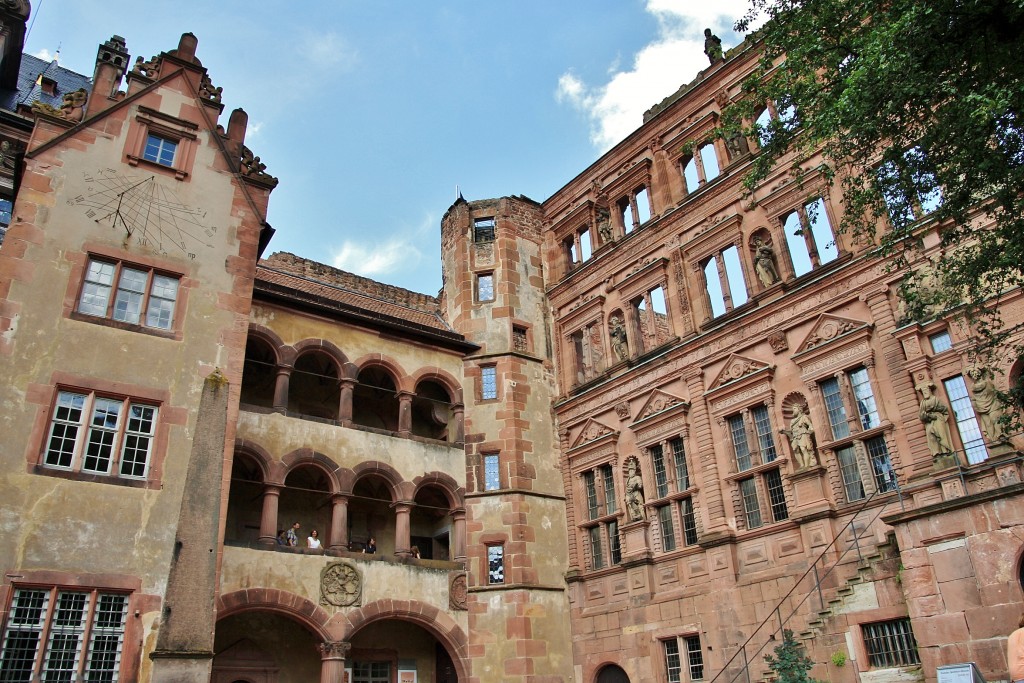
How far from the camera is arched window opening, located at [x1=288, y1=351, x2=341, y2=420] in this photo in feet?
77.2

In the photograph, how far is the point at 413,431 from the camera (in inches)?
987

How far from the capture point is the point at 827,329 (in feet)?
61.0

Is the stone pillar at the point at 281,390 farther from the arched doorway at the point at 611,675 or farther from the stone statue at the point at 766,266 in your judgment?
the stone statue at the point at 766,266

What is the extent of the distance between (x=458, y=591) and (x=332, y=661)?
12.7 ft

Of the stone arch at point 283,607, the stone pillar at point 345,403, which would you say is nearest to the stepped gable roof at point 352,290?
the stone pillar at point 345,403

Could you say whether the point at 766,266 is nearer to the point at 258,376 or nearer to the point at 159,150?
the point at 258,376

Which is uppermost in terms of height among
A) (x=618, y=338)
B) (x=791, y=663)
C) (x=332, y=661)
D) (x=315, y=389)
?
(x=618, y=338)

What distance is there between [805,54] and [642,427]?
11853 mm

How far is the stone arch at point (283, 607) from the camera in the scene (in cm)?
1778

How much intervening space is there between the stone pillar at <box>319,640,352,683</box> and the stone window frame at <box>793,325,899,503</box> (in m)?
12.0

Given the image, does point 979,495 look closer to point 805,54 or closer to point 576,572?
point 805,54

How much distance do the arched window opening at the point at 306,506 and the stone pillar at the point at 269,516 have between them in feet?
5.62

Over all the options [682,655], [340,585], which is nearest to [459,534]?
[340,585]

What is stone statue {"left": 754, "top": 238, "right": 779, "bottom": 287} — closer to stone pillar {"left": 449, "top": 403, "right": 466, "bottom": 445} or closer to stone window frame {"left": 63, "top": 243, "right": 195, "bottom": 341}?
stone pillar {"left": 449, "top": 403, "right": 466, "bottom": 445}
